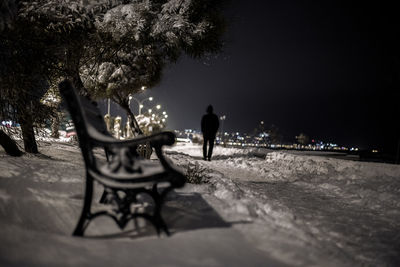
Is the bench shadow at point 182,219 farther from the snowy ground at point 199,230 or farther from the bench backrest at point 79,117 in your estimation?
the bench backrest at point 79,117

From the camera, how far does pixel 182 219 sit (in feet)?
7.52

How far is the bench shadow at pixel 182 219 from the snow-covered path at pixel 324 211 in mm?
206

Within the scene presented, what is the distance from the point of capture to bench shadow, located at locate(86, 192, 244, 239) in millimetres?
1968

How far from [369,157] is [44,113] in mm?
19486

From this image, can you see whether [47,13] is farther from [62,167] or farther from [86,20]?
[62,167]

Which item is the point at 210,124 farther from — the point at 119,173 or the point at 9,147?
the point at 119,173

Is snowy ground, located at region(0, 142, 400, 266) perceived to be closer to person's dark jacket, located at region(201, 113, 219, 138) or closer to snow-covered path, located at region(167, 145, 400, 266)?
snow-covered path, located at region(167, 145, 400, 266)

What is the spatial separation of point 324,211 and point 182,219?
285 centimetres

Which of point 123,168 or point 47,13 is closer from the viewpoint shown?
point 123,168

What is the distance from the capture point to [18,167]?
320 cm

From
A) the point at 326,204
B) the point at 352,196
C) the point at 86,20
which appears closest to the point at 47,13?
the point at 86,20

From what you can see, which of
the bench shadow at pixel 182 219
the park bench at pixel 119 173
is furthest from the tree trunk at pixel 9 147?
the park bench at pixel 119 173

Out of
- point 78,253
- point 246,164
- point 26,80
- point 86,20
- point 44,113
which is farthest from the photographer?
point 246,164

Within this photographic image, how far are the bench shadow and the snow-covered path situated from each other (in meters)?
0.21
